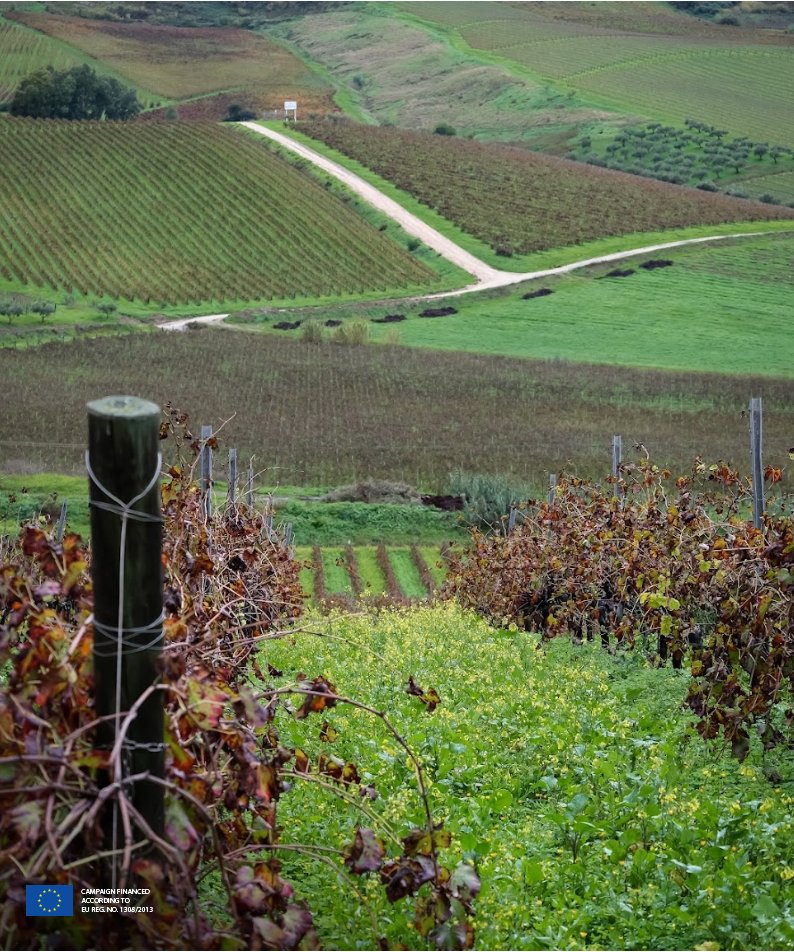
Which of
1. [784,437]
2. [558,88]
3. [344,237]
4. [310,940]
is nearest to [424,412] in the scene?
[784,437]

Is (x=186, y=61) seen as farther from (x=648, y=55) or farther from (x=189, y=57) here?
(x=648, y=55)

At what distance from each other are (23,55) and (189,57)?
19.3 m

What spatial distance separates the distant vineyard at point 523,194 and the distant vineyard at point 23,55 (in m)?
40.9

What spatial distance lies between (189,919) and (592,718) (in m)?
4.15

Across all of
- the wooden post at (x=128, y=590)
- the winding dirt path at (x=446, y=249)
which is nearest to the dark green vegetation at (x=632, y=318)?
the winding dirt path at (x=446, y=249)

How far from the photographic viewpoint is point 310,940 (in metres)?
3.81

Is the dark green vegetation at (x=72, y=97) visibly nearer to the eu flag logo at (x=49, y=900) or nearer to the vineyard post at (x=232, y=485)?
the vineyard post at (x=232, y=485)

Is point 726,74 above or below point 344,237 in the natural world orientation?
above

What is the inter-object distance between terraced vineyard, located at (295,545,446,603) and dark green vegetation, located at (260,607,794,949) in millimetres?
14618

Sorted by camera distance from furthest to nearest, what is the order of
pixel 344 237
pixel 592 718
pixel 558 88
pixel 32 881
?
pixel 558 88 < pixel 344 237 < pixel 592 718 < pixel 32 881

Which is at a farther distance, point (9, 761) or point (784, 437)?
point (784, 437)

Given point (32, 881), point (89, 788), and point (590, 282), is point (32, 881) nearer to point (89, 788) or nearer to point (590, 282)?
point (89, 788)

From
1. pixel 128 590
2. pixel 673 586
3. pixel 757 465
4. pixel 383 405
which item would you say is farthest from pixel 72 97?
pixel 128 590

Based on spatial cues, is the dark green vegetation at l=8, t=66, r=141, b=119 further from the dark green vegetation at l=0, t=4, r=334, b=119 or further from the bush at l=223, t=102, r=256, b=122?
the bush at l=223, t=102, r=256, b=122
